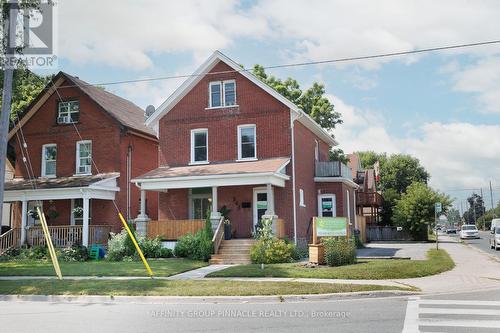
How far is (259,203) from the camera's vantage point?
81.3 feet

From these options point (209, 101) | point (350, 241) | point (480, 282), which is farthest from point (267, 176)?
point (480, 282)

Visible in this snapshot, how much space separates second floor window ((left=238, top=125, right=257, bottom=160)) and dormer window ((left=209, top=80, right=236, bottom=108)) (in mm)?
1497

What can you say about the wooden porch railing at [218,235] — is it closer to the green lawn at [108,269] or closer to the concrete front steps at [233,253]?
the concrete front steps at [233,253]

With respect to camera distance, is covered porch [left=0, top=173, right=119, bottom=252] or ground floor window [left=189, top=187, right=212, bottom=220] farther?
ground floor window [left=189, top=187, right=212, bottom=220]

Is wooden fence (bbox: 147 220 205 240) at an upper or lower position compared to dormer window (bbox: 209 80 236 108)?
lower

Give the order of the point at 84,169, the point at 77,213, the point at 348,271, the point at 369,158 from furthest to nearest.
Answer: the point at 369,158, the point at 84,169, the point at 77,213, the point at 348,271

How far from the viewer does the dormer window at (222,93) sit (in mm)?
26250

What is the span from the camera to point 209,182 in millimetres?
22859

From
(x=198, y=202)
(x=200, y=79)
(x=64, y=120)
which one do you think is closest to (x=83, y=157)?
(x=64, y=120)

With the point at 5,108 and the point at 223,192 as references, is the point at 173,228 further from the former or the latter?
the point at 5,108

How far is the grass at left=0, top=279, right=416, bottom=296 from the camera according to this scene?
12789mm

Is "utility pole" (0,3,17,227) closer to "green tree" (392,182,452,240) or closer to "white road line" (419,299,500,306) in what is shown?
"white road line" (419,299,500,306)

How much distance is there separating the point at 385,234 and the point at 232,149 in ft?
81.2

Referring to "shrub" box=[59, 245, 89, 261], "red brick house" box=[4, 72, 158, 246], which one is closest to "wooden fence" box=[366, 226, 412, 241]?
"red brick house" box=[4, 72, 158, 246]
